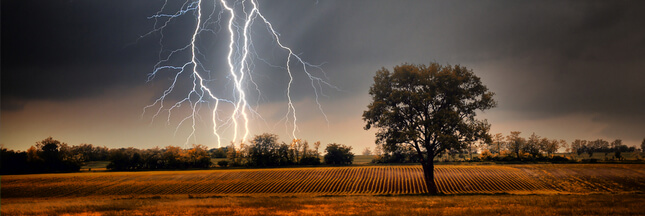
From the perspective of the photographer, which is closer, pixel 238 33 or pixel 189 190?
pixel 189 190

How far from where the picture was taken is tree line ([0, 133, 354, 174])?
71.0 meters

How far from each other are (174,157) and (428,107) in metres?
66.2

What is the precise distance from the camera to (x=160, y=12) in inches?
1756

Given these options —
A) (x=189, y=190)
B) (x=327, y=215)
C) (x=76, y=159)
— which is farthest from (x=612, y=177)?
(x=76, y=159)

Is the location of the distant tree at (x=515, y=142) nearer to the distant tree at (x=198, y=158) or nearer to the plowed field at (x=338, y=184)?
the plowed field at (x=338, y=184)

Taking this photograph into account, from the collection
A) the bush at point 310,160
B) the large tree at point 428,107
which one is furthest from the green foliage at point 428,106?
the bush at point 310,160

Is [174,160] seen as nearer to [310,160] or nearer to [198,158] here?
[198,158]

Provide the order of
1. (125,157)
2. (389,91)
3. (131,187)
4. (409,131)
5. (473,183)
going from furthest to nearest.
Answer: (125,157), (131,187), (473,183), (389,91), (409,131)

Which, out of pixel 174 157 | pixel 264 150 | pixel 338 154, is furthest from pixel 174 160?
pixel 338 154

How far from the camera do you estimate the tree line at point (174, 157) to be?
233ft

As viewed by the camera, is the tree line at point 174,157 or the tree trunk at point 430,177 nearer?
the tree trunk at point 430,177

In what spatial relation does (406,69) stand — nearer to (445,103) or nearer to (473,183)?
(445,103)

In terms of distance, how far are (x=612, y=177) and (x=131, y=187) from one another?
56.8 meters

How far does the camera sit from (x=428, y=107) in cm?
2656
